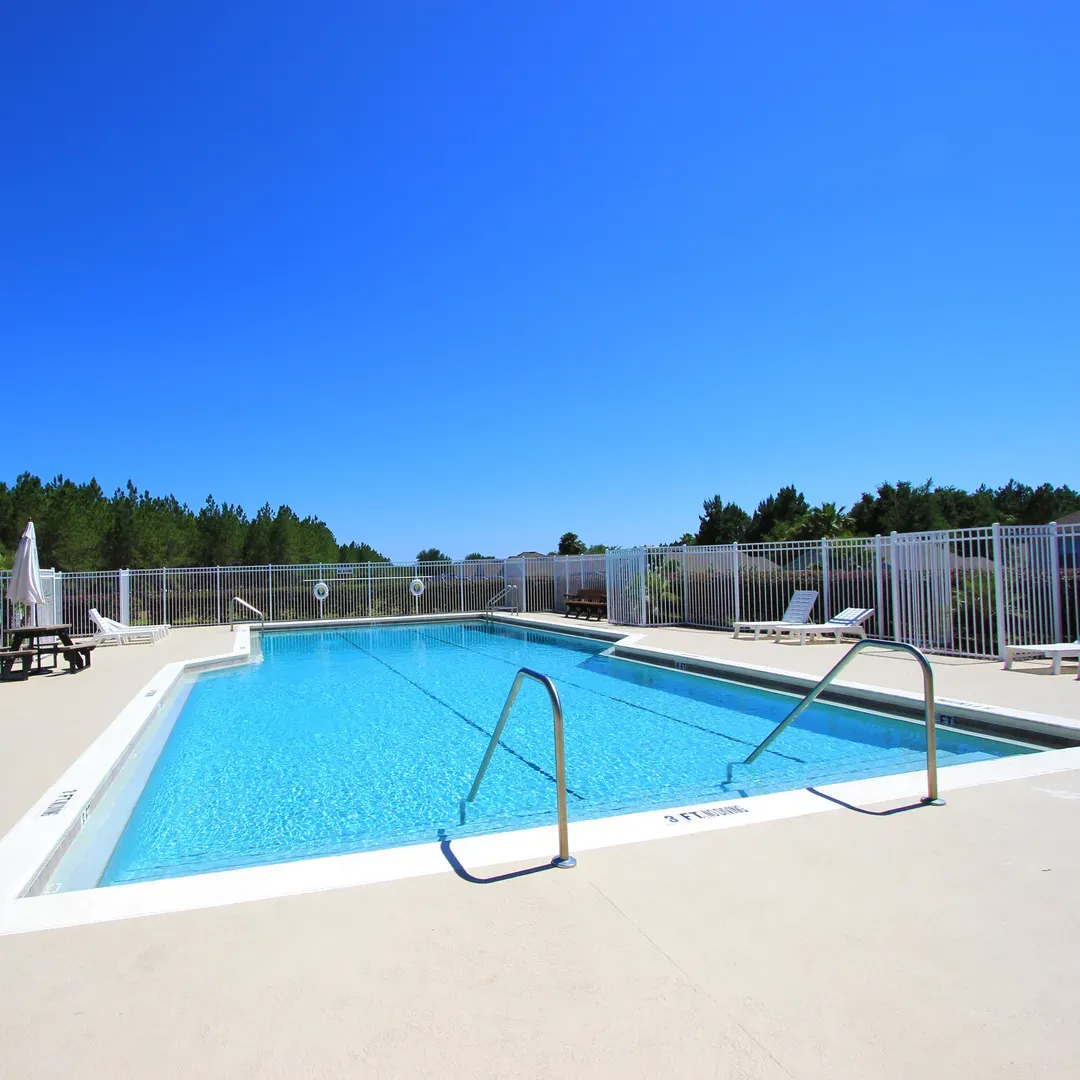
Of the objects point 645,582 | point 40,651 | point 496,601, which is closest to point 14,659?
point 40,651

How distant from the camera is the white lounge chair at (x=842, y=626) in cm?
1159

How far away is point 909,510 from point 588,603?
3420cm

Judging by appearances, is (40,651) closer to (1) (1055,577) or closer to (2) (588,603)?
(2) (588,603)

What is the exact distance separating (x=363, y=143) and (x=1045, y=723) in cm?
1234

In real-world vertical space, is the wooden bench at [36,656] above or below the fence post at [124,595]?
below

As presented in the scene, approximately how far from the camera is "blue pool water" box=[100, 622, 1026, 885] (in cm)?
471

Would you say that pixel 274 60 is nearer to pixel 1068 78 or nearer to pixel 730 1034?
pixel 1068 78

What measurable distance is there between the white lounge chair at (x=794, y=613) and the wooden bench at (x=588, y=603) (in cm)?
572

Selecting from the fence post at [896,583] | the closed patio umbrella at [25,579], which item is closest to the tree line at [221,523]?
the closed patio umbrella at [25,579]

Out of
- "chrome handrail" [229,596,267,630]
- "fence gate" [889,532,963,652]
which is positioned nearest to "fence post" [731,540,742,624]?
"fence gate" [889,532,963,652]

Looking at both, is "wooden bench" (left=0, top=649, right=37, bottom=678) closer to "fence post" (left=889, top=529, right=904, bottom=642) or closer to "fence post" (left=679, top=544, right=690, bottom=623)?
"fence post" (left=679, top=544, right=690, bottom=623)

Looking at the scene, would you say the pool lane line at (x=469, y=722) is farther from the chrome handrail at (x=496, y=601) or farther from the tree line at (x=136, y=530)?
the tree line at (x=136, y=530)

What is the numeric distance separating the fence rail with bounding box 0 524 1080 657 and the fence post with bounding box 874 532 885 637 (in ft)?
0.06

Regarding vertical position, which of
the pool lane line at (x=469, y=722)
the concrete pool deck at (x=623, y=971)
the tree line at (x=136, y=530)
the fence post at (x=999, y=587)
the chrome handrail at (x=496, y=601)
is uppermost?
the tree line at (x=136, y=530)
